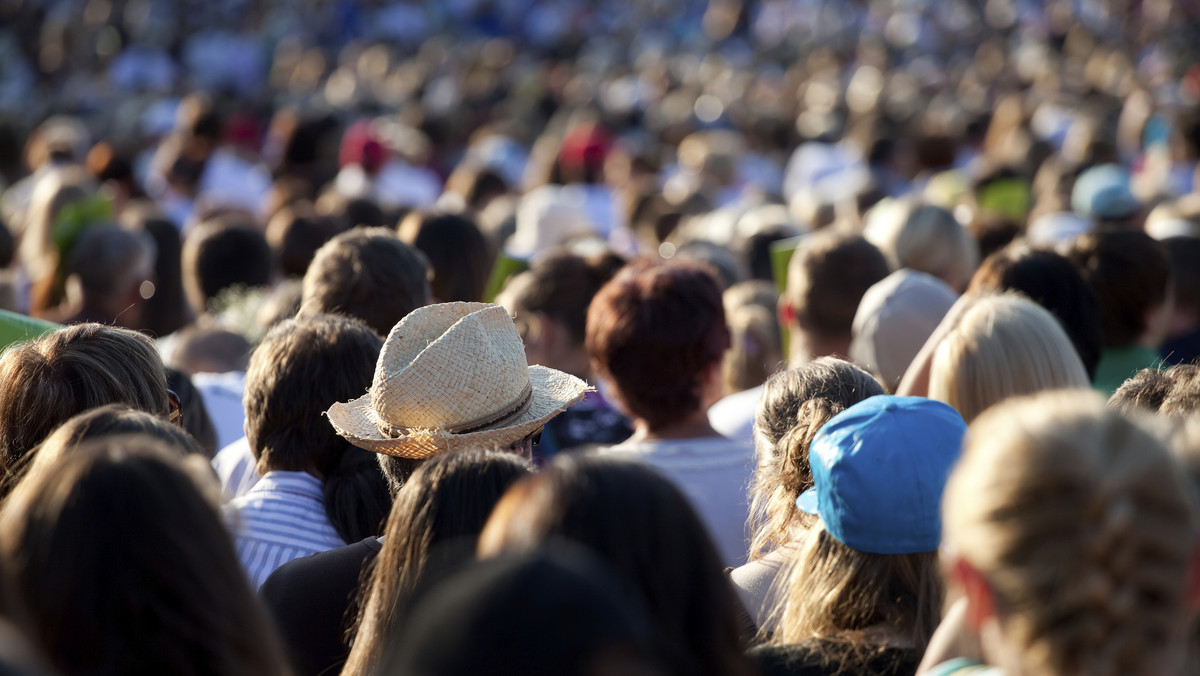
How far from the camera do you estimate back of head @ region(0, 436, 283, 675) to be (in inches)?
60.9

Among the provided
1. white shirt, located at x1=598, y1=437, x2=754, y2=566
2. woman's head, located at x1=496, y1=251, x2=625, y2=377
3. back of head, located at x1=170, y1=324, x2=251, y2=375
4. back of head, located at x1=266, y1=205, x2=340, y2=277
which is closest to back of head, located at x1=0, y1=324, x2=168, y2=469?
white shirt, located at x1=598, y1=437, x2=754, y2=566

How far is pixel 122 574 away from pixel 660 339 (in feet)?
6.52

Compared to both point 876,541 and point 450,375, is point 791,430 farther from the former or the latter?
point 450,375

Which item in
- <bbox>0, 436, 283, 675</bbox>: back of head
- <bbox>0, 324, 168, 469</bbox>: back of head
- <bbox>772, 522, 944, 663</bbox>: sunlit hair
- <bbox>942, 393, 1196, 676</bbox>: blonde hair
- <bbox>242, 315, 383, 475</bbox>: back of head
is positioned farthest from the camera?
<bbox>242, 315, 383, 475</bbox>: back of head

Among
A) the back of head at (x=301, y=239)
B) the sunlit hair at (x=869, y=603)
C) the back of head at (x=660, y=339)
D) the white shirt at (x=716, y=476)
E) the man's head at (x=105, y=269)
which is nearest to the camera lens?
the sunlit hair at (x=869, y=603)

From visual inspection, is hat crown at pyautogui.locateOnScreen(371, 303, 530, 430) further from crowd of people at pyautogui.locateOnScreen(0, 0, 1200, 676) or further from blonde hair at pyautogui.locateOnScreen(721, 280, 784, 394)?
blonde hair at pyautogui.locateOnScreen(721, 280, 784, 394)

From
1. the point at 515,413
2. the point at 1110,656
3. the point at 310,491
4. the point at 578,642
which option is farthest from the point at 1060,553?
the point at 310,491

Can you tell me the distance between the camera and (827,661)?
202 centimetres

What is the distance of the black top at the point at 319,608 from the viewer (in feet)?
7.89

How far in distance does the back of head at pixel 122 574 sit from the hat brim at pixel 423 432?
40.4 inches

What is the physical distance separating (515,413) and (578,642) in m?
1.73

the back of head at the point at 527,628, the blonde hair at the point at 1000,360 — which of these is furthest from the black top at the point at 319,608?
the blonde hair at the point at 1000,360

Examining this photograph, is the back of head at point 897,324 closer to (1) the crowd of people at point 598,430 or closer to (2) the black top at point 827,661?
→ (1) the crowd of people at point 598,430

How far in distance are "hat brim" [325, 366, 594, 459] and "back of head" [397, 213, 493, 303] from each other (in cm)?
188
